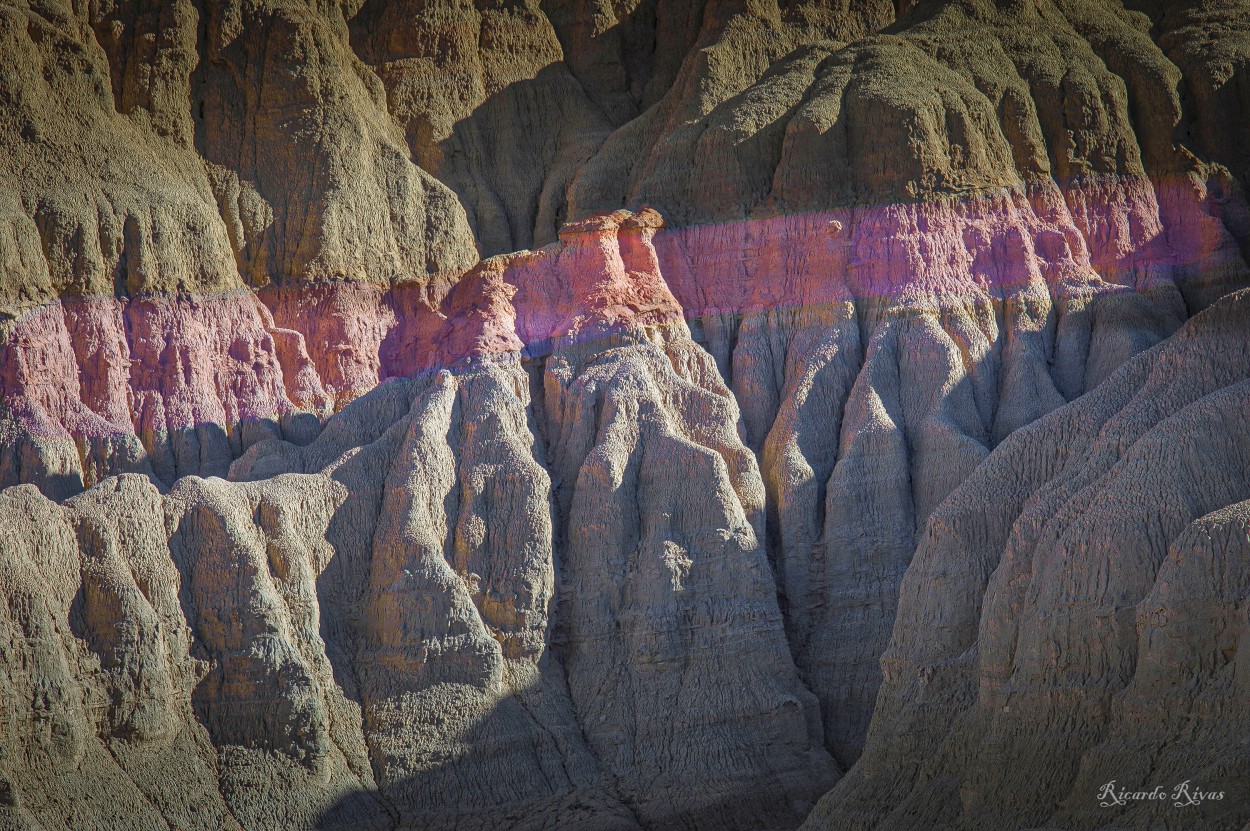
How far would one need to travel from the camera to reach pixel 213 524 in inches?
1544

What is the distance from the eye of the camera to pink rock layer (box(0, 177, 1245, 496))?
43750 mm

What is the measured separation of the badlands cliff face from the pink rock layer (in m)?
0.11

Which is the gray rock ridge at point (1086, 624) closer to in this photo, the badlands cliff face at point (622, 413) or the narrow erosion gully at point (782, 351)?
the badlands cliff face at point (622, 413)

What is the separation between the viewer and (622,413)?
4316 centimetres

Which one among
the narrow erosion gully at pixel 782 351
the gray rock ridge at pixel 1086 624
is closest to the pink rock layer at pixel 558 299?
the narrow erosion gully at pixel 782 351

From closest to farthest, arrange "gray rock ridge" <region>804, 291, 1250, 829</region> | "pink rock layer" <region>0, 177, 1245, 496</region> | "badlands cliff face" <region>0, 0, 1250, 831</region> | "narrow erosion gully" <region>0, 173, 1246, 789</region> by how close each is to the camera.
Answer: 1. "gray rock ridge" <region>804, 291, 1250, 829</region>
2. "badlands cliff face" <region>0, 0, 1250, 831</region>
3. "narrow erosion gully" <region>0, 173, 1246, 789</region>
4. "pink rock layer" <region>0, 177, 1245, 496</region>

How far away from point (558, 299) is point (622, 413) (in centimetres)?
459

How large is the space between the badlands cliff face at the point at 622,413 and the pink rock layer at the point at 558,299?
0.37ft

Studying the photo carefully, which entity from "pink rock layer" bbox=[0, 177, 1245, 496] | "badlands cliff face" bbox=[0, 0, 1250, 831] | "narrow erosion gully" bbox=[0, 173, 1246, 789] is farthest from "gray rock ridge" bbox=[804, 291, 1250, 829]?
"pink rock layer" bbox=[0, 177, 1245, 496]

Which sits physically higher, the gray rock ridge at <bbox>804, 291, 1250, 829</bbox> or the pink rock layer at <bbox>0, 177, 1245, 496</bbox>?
the pink rock layer at <bbox>0, 177, 1245, 496</bbox>

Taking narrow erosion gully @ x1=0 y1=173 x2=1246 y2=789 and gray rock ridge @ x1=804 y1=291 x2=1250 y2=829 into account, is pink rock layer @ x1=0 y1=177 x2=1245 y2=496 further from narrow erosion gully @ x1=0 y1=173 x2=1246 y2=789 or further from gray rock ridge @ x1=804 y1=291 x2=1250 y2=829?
gray rock ridge @ x1=804 y1=291 x2=1250 y2=829

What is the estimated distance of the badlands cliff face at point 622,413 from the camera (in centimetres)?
3528

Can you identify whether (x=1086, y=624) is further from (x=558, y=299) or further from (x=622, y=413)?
(x=558, y=299)

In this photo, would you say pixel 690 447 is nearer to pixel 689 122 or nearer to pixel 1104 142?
pixel 689 122
